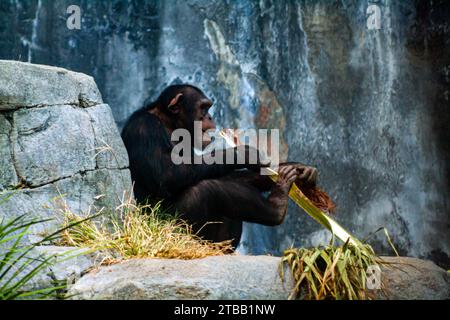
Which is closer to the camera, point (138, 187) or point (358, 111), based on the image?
point (138, 187)

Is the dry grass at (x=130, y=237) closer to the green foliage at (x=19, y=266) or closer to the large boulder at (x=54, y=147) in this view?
the large boulder at (x=54, y=147)

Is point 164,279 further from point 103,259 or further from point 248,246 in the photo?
point 248,246

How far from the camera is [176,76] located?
7668mm

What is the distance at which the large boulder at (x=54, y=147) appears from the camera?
3965mm

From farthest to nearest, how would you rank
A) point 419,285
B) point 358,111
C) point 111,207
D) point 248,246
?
point 358,111, point 248,246, point 111,207, point 419,285

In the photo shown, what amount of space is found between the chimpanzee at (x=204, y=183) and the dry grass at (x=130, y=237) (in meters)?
0.43

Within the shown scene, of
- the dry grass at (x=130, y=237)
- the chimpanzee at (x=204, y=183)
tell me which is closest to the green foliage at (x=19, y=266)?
the dry grass at (x=130, y=237)

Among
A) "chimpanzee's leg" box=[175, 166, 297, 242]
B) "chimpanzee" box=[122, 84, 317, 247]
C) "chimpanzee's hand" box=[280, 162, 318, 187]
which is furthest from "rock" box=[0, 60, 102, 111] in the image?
"chimpanzee's hand" box=[280, 162, 318, 187]

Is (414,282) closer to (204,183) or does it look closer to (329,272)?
(329,272)

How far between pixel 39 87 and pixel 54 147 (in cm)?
35

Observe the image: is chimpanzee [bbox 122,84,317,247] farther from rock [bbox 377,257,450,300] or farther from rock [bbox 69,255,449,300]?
rock [bbox 377,257,450,300]

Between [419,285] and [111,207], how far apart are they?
1.87 m

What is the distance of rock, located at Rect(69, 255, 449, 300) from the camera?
10.7 ft
